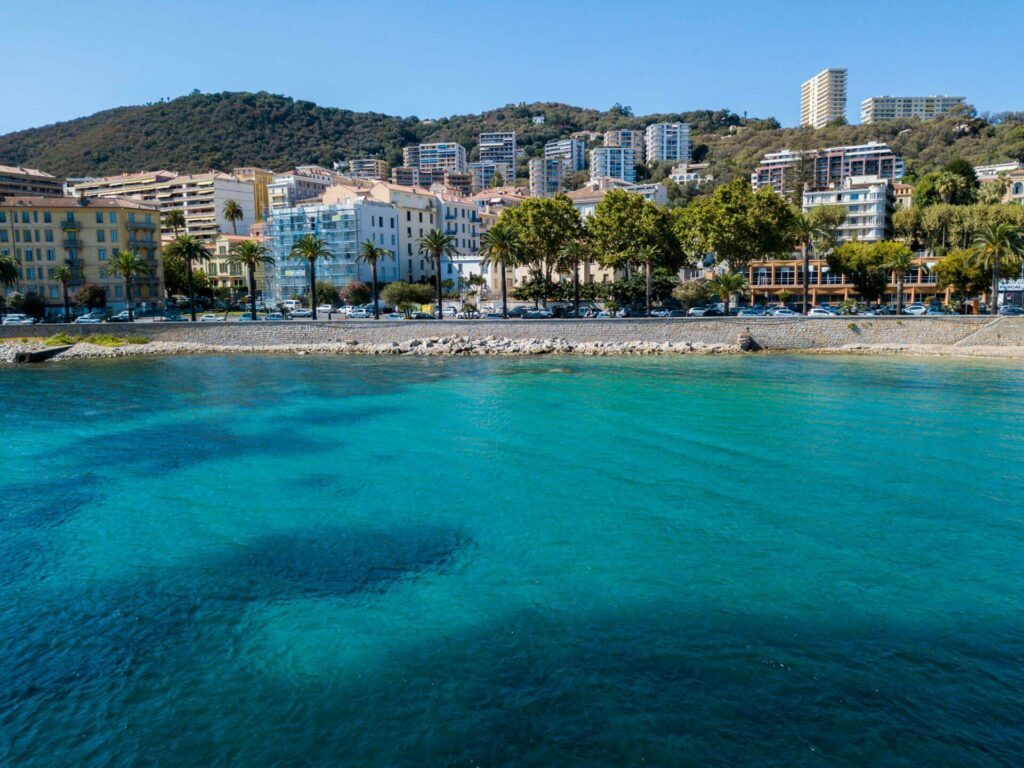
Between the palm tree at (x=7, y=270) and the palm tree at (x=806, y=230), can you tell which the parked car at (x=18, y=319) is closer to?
the palm tree at (x=7, y=270)

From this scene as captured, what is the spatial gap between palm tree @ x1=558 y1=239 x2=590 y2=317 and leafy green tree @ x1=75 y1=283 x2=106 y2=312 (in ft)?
174

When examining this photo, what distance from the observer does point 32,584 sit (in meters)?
17.1

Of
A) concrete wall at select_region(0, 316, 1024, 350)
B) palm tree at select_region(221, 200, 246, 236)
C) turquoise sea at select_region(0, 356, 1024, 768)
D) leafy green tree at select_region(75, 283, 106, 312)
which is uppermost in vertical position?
palm tree at select_region(221, 200, 246, 236)

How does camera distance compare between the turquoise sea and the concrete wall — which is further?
the concrete wall

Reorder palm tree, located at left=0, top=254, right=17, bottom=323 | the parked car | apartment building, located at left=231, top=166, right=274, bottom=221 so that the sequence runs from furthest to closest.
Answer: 1. apartment building, located at left=231, top=166, right=274, bottom=221
2. palm tree, located at left=0, top=254, right=17, bottom=323
3. the parked car

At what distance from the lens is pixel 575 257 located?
3076 inches

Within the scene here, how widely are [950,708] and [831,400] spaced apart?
94.9 feet

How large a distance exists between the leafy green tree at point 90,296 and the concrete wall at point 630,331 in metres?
17.8

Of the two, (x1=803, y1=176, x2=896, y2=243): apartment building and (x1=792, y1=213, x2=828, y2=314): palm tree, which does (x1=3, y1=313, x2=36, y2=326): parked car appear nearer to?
(x1=792, y1=213, x2=828, y2=314): palm tree

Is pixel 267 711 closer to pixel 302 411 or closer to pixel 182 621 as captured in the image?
pixel 182 621

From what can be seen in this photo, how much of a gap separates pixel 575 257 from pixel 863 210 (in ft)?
180

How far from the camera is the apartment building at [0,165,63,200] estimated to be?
138500mm

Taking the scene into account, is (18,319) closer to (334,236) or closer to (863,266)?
(334,236)

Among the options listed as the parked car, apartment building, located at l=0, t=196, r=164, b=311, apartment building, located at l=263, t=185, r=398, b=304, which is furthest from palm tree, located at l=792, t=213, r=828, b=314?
apartment building, located at l=0, t=196, r=164, b=311
